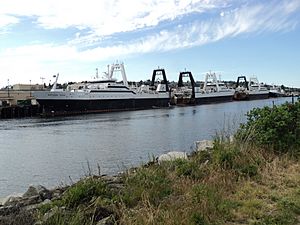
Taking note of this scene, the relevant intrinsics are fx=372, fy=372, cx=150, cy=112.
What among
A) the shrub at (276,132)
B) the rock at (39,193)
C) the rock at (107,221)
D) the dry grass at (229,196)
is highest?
the shrub at (276,132)

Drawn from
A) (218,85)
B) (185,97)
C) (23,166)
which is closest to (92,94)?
(185,97)

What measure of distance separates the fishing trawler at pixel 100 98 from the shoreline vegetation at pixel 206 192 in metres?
68.9

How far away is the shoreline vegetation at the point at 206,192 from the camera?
527cm

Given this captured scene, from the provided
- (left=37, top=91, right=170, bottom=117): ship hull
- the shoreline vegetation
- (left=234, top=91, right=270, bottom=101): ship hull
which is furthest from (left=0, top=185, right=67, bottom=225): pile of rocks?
(left=234, top=91, right=270, bottom=101): ship hull

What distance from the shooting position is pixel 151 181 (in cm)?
679

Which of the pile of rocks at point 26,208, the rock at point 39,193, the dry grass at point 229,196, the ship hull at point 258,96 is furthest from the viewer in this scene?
the ship hull at point 258,96

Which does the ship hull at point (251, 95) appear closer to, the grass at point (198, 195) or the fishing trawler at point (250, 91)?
the fishing trawler at point (250, 91)

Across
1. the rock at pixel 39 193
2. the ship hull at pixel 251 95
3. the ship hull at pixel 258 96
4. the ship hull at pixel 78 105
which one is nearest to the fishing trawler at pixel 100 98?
the ship hull at pixel 78 105

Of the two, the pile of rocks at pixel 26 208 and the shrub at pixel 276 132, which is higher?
the shrub at pixel 276 132

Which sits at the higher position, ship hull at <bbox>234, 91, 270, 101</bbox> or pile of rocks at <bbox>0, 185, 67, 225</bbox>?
ship hull at <bbox>234, 91, 270, 101</bbox>

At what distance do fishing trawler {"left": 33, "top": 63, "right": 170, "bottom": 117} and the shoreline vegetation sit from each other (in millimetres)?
68940

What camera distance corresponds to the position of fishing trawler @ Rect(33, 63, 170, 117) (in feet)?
248

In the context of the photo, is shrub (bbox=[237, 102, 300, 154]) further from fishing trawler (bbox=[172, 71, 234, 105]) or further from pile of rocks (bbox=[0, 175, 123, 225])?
fishing trawler (bbox=[172, 71, 234, 105])

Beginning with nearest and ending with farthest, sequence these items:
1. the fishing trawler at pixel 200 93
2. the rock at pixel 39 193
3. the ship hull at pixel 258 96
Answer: the rock at pixel 39 193 → the fishing trawler at pixel 200 93 → the ship hull at pixel 258 96
